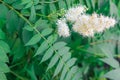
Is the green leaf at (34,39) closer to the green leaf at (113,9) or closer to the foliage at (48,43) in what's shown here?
the foliage at (48,43)

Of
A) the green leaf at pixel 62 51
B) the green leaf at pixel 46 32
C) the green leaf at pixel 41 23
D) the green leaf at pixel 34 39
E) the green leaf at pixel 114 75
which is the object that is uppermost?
the green leaf at pixel 41 23

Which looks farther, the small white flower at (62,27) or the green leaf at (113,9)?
the green leaf at (113,9)

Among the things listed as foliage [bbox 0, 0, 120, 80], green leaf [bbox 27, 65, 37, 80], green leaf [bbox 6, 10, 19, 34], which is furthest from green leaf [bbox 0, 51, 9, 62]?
green leaf [bbox 27, 65, 37, 80]

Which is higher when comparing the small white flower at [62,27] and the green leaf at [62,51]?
the small white flower at [62,27]

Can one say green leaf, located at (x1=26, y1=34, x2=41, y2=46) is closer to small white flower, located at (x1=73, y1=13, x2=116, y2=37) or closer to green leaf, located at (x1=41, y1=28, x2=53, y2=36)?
green leaf, located at (x1=41, y1=28, x2=53, y2=36)

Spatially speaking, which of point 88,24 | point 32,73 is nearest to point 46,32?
point 88,24

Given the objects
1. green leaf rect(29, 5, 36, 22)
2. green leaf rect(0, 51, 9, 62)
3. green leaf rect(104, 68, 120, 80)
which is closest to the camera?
green leaf rect(0, 51, 9, 62)

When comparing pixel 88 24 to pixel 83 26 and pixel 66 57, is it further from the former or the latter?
pixel 66 57

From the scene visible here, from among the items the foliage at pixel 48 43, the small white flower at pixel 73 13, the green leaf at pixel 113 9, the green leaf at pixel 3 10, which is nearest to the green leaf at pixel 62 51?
the foliage at pixel 48 43

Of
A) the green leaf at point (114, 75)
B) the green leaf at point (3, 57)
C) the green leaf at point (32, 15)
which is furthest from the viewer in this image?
the green leaf at point (114, 75)

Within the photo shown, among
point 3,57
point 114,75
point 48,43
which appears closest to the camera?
point 3,57
